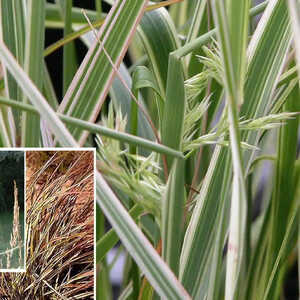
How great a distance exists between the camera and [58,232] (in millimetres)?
335

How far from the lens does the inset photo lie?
1.09 feet

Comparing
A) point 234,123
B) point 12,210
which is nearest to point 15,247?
point 12,210

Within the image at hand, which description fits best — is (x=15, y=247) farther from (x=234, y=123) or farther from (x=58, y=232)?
(x=234, y=123)

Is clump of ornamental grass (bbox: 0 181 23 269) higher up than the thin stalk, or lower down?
lower down

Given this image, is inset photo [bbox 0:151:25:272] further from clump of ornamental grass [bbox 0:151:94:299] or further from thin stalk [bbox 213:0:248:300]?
thin stalk [bbox 213:0:248:300]

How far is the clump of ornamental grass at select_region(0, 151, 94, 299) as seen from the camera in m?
0.33

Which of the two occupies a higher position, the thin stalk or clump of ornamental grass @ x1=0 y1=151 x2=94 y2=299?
the thin stalk

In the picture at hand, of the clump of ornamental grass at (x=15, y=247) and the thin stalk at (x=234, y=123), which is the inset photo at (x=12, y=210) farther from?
the thin stalk at (x=234, y=123)

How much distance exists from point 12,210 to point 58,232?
0.03m

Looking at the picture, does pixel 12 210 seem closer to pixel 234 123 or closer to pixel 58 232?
pixel 58 232

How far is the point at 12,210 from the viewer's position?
336 millimetres

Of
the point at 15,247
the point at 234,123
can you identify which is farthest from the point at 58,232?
the point at 234,123

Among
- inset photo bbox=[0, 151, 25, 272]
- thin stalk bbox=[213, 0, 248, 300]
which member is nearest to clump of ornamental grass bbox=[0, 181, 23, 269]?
inset photo bbox=[0, 151, 25, 272]

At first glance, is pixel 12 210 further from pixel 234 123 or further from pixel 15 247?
pixel 234 123
